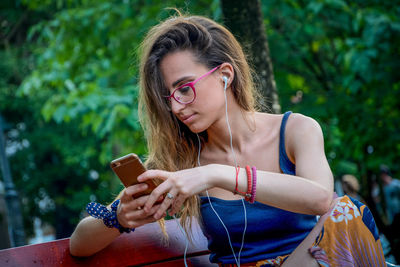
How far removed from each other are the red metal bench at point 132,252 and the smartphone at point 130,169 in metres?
0.52

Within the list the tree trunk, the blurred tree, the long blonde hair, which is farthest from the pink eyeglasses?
the blurred tree

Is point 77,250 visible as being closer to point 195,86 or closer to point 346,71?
point 195,86

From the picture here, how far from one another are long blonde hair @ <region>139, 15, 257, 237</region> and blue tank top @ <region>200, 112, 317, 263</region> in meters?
0.16

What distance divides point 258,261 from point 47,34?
4.48 m

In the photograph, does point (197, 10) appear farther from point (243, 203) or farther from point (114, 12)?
point (243, 203)

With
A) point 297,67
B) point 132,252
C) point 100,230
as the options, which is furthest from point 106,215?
point 297,67

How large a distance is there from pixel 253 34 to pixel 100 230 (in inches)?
69.7

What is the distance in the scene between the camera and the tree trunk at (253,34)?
3.25m

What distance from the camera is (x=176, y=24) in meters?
2.43

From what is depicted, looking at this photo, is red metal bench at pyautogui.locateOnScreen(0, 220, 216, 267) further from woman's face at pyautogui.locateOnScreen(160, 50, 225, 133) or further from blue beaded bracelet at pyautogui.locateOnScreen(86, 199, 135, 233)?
woman's face at pyautogui.locateOnScreen(160, 50, 225, 133)

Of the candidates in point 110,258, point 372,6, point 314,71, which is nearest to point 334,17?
point 372,6

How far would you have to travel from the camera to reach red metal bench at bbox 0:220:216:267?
2174 millimetres

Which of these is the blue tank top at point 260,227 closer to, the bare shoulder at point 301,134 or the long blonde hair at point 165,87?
the bare shoulder at point 301,134

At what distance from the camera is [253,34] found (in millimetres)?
3266
